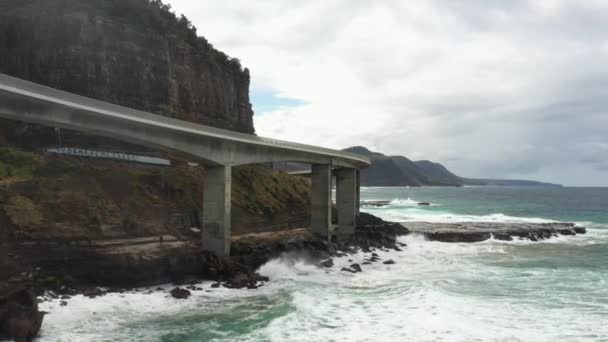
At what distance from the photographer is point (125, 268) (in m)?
25.2

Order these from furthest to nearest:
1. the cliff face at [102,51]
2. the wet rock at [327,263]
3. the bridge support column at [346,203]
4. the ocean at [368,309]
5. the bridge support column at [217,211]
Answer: the bridge support column at [346,203] → the cliff face at [102,51] → the wet rock at [327,263] → the bridge support column at [217,211] → the ocean at [368,309]

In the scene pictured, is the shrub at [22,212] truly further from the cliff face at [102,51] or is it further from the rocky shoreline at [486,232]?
the rocky shoreline at [486,232]

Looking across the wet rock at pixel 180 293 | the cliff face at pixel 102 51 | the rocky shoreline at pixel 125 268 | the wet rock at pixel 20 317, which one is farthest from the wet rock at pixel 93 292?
the cliff face at pixel 102 51

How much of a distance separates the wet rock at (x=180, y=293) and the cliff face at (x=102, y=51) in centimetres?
3181

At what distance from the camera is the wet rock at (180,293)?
23.6 meters

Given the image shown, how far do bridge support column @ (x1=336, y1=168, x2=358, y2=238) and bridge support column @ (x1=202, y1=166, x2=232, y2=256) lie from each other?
62.7 feet

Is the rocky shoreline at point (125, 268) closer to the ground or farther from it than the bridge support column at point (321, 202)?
closer to the ground

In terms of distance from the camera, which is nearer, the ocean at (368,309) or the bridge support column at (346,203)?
the ocean at (368,309)

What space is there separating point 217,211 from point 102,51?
1107 inches

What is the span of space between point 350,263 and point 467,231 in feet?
74.2

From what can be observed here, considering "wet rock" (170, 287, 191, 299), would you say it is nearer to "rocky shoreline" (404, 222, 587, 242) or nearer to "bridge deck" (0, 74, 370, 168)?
"bridge deck" (0, 74, 370, 168)

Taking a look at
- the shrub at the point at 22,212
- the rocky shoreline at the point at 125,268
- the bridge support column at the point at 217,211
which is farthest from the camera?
the bridge support column at the point at 217,211

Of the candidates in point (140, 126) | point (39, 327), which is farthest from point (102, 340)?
point (140, 126)

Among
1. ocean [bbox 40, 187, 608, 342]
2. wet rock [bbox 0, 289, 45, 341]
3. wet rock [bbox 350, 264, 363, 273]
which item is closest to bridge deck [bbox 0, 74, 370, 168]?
wet rock [bbox 0, 289, 45, 341]
